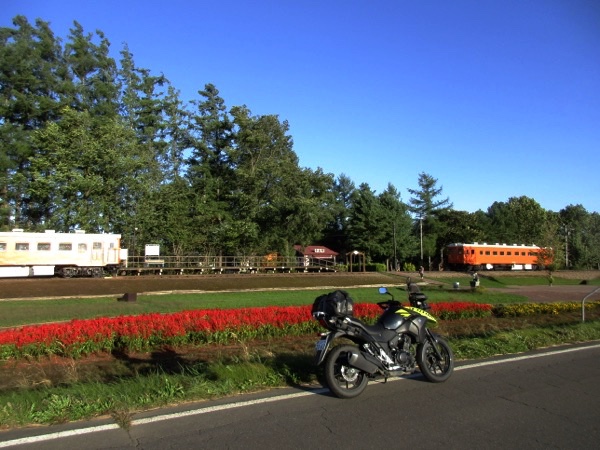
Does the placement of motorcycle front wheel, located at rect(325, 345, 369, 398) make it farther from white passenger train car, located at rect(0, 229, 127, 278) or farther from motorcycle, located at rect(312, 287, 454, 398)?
white passenger train car, located at rect(0, 229, 127, 278)

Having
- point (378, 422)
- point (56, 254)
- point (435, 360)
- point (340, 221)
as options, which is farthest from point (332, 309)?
point (340, 221)

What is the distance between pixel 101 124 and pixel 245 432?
49380 mm

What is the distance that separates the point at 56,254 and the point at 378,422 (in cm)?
3563

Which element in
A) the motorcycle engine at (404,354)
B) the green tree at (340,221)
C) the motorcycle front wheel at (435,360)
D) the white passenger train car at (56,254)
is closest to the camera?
the motorcycle engine at (404,354)

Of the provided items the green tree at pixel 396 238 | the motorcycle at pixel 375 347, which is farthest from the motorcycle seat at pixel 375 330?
the green tree at pixel 396 238

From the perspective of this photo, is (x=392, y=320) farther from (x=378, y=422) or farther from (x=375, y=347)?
(x=378, y=422)

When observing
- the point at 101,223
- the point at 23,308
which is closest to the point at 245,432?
the point at 23,308

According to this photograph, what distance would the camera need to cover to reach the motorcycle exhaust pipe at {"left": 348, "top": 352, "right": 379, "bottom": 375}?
5980 millimetres

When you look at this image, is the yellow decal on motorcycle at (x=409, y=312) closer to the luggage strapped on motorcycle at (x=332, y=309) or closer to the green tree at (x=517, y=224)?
the luggage strapped on motorcycle at (x=332, y=309)

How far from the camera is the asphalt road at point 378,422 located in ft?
14.6

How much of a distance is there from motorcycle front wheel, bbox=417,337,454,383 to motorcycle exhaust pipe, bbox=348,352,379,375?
0.99m

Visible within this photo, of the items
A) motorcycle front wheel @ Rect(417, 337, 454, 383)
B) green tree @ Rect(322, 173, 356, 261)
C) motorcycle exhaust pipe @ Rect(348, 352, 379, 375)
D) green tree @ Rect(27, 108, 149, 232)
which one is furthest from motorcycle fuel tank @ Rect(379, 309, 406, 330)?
green tree @ Rect(322, 173, 356, 261)

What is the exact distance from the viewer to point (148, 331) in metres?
11.0

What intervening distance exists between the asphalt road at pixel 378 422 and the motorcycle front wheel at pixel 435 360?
0.48ft
